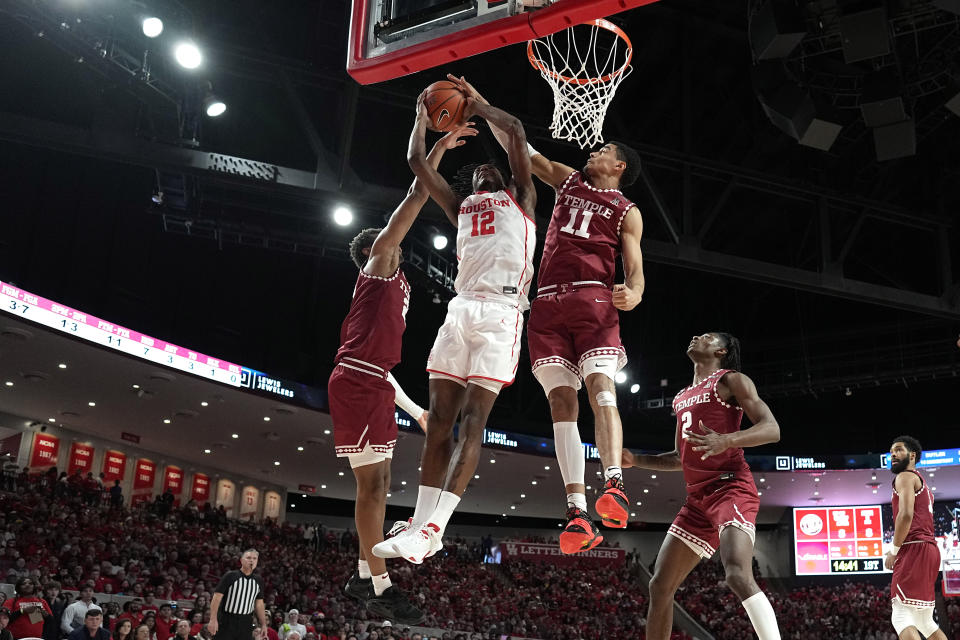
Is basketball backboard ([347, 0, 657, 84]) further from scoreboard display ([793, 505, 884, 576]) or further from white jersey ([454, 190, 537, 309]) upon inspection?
scoreboard display ([793, 505, 884, 576])

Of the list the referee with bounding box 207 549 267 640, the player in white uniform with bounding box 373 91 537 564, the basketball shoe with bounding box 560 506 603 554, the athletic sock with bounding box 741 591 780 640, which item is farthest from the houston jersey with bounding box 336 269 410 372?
the referee with bounding box 207 549 267 640

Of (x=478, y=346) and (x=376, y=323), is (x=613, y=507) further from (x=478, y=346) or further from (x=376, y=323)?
(x=376, y=323)

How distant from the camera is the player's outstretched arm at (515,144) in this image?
5.11 m

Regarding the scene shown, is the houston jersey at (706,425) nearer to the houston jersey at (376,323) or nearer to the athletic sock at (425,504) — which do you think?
the athletic sock at (425,504)

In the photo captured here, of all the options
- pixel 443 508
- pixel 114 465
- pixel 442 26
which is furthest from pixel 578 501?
pixel 114 465

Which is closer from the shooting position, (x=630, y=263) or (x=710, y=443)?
(x=710, y=443)

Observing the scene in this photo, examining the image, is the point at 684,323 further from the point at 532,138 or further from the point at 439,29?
the point at 439,29

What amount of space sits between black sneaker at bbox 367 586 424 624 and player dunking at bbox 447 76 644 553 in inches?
40.5

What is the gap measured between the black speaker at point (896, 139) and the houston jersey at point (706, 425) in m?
6.63

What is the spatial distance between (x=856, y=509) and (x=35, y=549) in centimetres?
2773

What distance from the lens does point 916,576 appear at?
24.8 ft

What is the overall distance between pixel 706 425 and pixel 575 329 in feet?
4.52

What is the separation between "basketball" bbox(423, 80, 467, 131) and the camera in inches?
202

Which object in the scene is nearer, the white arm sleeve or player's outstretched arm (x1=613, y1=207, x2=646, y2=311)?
player's outstretched arm (x1=613, y1=207, x2=646, y2=311)
